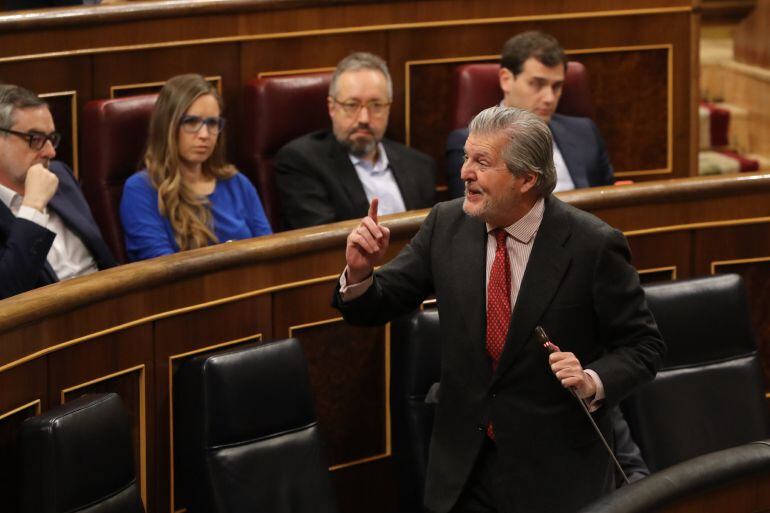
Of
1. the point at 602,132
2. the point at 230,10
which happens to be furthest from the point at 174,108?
the point at 602,132

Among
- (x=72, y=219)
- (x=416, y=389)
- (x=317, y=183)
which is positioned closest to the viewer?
(x=416, y=389)

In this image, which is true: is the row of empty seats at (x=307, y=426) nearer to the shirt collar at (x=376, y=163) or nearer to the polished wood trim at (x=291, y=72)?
the shirt collar at (x=376, y=163)

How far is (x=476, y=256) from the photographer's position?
3.41 ft

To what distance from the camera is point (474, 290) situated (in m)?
1.03

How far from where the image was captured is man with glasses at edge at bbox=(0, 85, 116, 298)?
1.20 m

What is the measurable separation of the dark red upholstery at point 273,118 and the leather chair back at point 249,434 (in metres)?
0.50

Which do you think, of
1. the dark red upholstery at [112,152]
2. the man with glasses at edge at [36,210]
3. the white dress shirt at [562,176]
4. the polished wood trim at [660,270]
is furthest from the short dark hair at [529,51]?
the man with glasses at edge at [36,210]

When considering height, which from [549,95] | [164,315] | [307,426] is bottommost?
[307,426]

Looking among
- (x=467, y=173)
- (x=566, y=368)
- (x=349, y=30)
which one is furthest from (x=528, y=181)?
(x=349, y=30)

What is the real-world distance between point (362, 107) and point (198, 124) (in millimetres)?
220

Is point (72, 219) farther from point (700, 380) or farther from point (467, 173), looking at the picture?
point (700, 380)

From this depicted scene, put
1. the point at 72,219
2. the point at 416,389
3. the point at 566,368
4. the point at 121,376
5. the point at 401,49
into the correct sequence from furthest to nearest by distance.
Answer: the point at 401,49 < the point at 72,219 < the point at 416,389 < the point at 121,376 < the point at 566,368

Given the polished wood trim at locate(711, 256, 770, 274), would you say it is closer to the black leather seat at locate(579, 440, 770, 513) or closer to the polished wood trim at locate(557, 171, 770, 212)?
the polished wood trim at locate(557, 171, 770, 212)

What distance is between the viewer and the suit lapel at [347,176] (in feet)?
5.23
